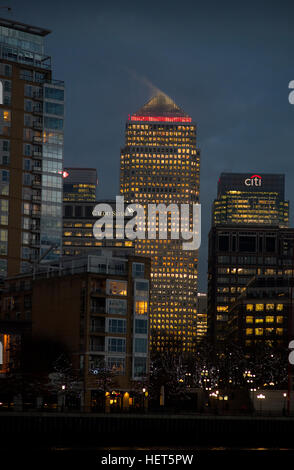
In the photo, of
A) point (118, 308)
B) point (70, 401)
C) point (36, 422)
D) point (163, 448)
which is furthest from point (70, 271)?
point (163, 448)

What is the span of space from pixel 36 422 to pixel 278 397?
191 ft

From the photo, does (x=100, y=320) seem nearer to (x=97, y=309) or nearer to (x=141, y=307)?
(x=97, y=309)

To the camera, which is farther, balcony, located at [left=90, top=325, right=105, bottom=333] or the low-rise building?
balcony, located at [left=90, top=325, right=105, bottom=333]

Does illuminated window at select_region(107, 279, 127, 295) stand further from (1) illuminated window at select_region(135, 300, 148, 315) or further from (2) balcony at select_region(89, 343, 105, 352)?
(2) balcony at select_region(89, 343, 105, 352)

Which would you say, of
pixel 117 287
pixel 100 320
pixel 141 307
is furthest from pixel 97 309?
pixel 141 307

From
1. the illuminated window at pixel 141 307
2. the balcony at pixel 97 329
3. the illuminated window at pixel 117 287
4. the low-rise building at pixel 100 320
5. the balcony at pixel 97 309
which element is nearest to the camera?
the low-rise building at pixel 100 320

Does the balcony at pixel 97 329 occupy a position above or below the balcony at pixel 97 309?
below

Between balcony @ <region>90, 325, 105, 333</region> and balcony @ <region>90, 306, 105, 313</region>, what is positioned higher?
balcony @ <region>90, 306, 105, 313</region>

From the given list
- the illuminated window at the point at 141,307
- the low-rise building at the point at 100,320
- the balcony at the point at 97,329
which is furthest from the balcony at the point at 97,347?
the illuminated window at the point at 141,307

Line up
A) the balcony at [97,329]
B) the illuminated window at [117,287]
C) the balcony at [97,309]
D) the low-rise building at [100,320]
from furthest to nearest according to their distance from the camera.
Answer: the illuminated window at [117,287]
the balcony at [97,309]
the balcony at [97,329]
the low-rise building at [100,320]

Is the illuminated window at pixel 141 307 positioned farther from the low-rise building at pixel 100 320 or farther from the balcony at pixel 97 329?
the balcony at pixel 97 329

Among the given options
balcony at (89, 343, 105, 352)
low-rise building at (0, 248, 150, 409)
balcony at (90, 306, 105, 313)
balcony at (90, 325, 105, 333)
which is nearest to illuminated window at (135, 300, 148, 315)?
low-rise building at (0, 248, 150, 409)

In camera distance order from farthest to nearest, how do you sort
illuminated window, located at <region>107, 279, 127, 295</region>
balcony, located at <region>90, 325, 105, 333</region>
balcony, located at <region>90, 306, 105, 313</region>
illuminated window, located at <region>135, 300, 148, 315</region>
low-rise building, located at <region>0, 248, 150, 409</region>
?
illuminated window, located at <region>135, 300, 148, 315</region> → illuminated window, located at <region>107, 279, 127, 295</region> → balcony, located at <region>90, 306, 105, 313</region> → balcony, located at <region>90, 325, 105, 333</region> → low-rise building, located at <region>0, 248, 150, 409</region>
